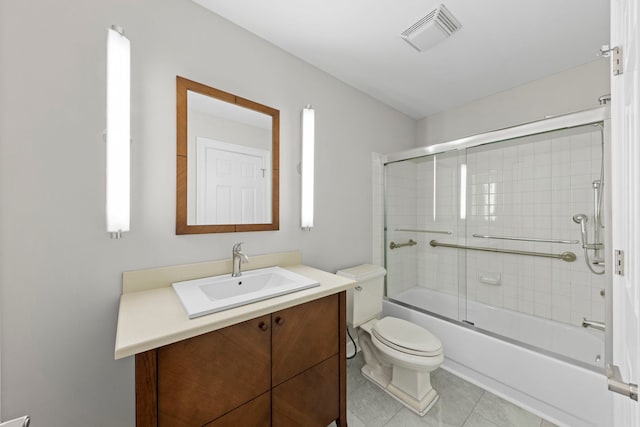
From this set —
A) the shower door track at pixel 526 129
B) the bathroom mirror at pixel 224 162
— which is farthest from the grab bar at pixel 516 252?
the bathroom mirror at pixel 224 162

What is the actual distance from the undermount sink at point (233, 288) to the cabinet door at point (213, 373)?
9 centimetres

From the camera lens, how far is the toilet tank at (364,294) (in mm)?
1884

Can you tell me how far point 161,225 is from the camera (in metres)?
1.25

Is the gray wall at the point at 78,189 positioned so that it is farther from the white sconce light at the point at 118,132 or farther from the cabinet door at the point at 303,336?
the cabinet door at the point at 303,336

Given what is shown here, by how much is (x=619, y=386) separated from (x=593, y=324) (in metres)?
1.76

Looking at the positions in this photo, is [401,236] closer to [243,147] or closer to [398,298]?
[398,298]

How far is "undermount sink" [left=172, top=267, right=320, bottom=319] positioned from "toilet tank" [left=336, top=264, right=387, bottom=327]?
64 cm

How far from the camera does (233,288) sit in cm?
134

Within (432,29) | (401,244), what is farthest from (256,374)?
(432,29)

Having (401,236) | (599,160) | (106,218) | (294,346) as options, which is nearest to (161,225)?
(106,218)

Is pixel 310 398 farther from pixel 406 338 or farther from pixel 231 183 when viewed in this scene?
pixel 231 183

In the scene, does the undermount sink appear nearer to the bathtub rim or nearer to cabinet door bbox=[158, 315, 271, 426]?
cabinet door bbox=[158, 315, 271, 426]

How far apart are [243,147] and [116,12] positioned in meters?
0.79

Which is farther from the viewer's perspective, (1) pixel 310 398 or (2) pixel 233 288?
(2) pixel 233 288
